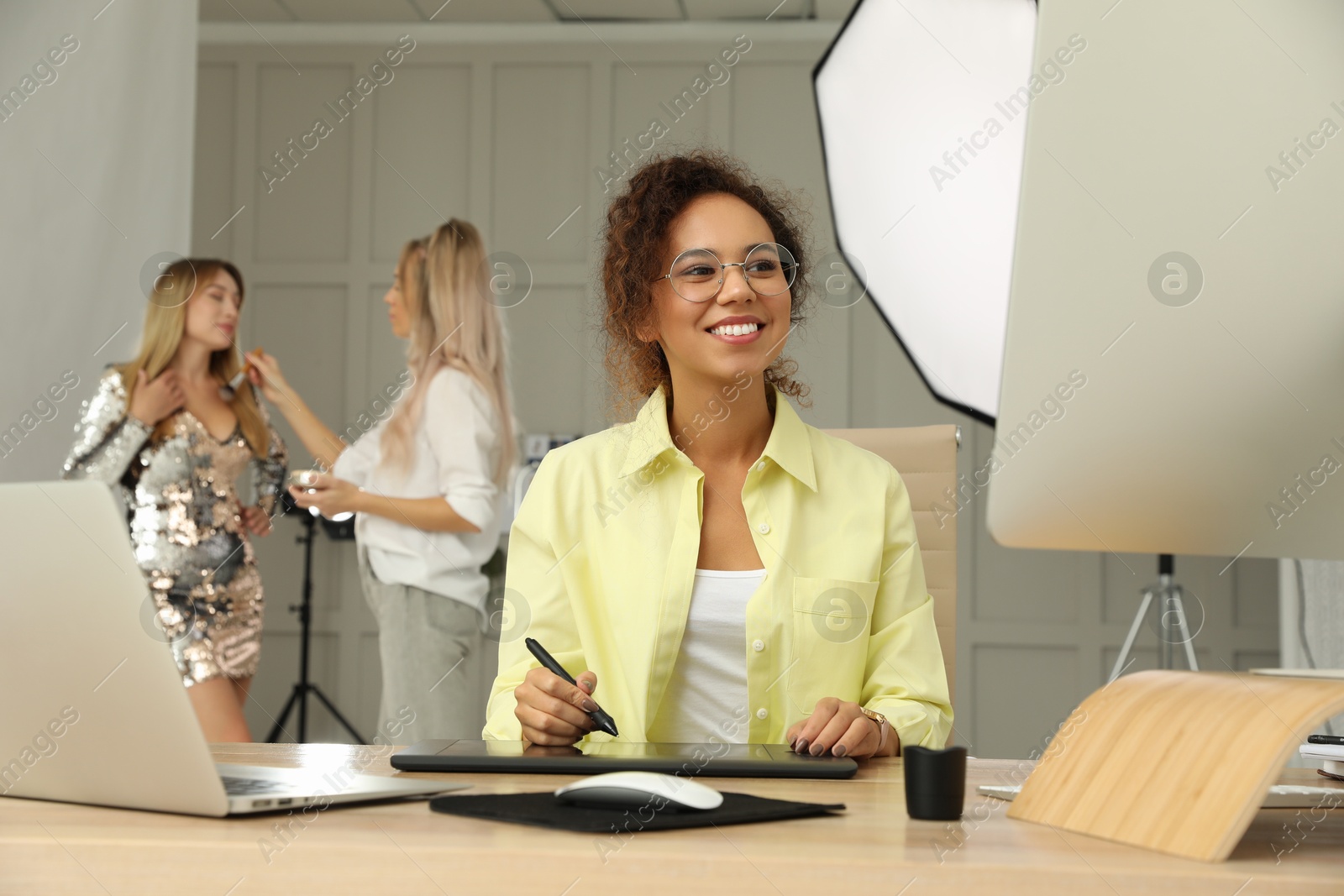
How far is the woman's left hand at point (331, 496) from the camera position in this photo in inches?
113

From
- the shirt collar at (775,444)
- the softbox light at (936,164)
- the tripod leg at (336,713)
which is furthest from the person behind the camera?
the tripod leg at (336,713)

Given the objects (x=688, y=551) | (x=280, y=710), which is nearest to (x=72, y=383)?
(x=280, y=710)

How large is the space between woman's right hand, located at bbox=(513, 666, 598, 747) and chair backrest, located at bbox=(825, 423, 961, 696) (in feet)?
2.53

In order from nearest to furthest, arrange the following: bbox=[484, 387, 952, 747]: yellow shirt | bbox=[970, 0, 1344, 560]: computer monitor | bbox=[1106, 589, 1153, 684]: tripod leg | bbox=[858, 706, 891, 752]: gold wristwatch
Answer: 1. bbox=[970, 0, 1344, 560]: computer monitor
2. bbox=[858, 706, 891, 752]: gold wristwatch
3. bbox=[484, 387, 952, 747]: yellow shirt
4. bbox=[1106, 589, 1153, 684]: tripod leg

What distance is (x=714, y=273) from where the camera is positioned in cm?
158

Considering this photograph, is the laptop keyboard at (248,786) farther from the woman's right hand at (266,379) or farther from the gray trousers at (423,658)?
the woman's right hand at (266,379)

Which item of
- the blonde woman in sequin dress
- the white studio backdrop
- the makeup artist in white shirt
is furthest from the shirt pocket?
the white studio backdrop

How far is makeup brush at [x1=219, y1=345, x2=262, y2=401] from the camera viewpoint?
3.16 metres

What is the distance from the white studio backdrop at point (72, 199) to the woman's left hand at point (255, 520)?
0.55 metres

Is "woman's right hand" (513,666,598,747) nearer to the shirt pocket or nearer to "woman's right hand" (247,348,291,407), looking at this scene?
the shirt pocket

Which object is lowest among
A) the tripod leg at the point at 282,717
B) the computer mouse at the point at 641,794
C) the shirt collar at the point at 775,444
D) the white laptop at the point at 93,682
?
the tripod leg at the point at 282,717

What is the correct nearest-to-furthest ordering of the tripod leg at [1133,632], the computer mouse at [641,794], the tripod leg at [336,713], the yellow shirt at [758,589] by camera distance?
the computer mouse at [641,794] → the yellow shirt at [758,589] → the tripod leg at [1133,632] → the tripod leg at [336,713]

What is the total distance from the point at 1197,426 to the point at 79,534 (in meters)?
0.64

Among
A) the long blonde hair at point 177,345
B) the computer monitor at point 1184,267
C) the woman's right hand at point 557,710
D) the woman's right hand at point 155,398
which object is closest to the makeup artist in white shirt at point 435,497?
the long blonde hair at point 177,345
